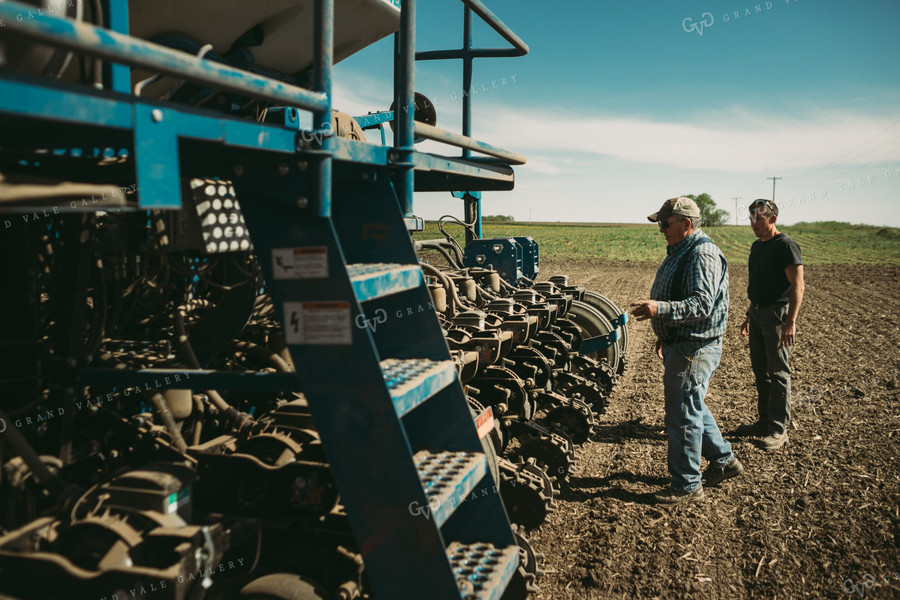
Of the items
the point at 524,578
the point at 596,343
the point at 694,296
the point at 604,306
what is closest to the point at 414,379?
the point at 524,578

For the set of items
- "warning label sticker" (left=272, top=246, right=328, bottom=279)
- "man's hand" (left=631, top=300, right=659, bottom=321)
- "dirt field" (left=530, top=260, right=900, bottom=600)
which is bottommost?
"dirt field" (left=530, top=260, right=900, bottom=600)

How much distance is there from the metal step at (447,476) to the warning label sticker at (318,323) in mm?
473

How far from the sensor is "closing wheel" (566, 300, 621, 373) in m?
6.38

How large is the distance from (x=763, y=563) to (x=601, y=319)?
10.4ft

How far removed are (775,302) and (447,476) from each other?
13.6ft

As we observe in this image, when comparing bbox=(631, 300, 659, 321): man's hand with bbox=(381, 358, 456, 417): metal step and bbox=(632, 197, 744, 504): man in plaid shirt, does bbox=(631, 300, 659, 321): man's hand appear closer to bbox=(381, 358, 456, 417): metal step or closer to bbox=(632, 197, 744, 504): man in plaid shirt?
bbox=(632, 197, 744, 504): man in plaid shirt

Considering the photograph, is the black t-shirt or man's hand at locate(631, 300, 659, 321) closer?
man's hand at locate(631, 300, 659, 321)

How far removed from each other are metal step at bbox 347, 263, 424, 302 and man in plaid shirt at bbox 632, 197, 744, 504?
82.3 inches

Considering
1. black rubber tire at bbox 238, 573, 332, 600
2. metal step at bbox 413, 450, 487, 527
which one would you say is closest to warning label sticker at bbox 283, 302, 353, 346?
metal step at bbox 413, 450, 487, 527

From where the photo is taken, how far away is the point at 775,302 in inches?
209

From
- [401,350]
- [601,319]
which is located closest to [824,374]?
[601,319]

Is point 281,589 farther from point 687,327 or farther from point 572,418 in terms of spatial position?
point 572,418

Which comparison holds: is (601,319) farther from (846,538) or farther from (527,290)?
(846,538)

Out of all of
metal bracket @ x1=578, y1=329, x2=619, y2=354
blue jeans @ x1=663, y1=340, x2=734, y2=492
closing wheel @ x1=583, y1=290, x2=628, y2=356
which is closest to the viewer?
blue jeans @ x1=663, y1=340, x2=734, y2=492
